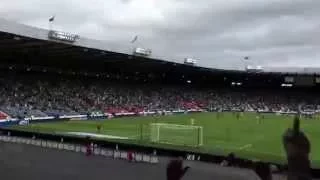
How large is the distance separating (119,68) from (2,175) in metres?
70.5

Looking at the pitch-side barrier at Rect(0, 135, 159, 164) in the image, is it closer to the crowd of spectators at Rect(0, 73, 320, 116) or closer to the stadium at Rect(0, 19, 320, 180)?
the stadium at Rect(0, 19, 320, 180)

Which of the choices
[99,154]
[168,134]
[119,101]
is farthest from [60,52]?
[99,154]

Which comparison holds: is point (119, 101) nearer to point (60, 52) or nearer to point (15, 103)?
point (60, 52)

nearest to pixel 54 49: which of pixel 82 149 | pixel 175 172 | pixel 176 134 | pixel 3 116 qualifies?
pixel 3 116

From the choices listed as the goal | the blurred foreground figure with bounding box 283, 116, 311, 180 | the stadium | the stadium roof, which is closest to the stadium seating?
the stadium

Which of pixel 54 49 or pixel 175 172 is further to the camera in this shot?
pixel 54 49

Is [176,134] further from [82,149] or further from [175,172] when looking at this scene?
[175,172]

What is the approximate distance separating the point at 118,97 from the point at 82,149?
5958cm

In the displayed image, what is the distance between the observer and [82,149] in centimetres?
2384

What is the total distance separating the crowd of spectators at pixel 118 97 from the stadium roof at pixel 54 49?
15.0 feet

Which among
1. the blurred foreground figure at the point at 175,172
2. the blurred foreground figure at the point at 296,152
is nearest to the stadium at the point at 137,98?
the blurred foreground figure at the point at 175,172

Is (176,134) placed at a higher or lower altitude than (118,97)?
lower

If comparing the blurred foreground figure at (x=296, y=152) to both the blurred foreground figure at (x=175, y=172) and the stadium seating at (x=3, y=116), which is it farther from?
the stadium seating at (x=3, y=116)

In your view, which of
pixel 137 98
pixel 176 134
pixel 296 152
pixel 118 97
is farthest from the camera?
pixel 137 98
